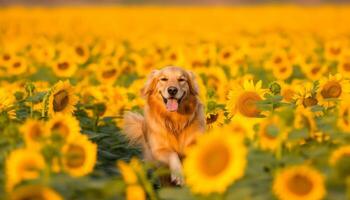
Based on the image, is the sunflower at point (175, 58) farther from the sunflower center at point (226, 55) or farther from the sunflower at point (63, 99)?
the sunflower at point (63, 99)

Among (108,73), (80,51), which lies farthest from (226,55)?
(108,73)

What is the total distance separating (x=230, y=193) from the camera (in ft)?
14.6

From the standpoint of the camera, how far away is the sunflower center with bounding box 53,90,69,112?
22.9ft

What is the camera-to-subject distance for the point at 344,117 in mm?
5086

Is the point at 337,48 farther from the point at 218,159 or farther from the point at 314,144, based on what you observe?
the point at 218,159

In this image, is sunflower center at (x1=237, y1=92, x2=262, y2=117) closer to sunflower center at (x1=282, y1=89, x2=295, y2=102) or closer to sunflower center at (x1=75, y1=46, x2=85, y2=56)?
sunflower center at (x1=282, y1=89, x2=295, y2=102)

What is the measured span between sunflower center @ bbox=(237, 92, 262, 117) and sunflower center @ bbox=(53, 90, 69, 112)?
1568 mm

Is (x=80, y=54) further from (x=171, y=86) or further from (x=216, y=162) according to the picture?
(x=216, y=162)

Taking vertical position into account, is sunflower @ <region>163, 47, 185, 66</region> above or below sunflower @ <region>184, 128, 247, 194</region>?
above

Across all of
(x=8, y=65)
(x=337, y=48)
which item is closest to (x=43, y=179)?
(x=8, y=65)

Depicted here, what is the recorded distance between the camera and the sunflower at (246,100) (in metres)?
6.33

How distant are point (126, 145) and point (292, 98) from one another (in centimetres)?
177

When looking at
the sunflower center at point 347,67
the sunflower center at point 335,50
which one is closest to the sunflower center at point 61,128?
the sunflower center at point 347,67

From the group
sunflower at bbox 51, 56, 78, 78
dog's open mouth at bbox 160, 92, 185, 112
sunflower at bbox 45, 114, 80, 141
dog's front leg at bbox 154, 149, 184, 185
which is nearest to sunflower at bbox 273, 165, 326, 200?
sunflower at bbox 45, 114, 80, 141
